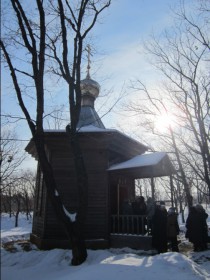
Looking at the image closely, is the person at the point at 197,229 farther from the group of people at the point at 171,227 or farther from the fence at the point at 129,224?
the fence at the point at 129,224

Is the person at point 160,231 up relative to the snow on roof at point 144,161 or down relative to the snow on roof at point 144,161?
down

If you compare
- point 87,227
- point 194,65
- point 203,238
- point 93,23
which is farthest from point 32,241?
point 194,65

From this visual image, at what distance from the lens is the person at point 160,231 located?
1045cm

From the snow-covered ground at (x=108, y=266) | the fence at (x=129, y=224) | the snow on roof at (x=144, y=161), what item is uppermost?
the snow on roof at (x=144, y=161)

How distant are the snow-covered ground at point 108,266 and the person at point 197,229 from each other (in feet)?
1.12

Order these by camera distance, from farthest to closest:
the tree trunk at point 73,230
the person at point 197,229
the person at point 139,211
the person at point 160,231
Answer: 1. the person at point 139,211
2. the person at point 197,229
3. the person at point 160,231
4. the tree trunk at point 73,230

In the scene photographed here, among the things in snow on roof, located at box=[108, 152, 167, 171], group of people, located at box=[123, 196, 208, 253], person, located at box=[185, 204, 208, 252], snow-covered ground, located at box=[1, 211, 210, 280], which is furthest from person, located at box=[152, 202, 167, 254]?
snow on roof, located at box=[108, 152, 167, 171]

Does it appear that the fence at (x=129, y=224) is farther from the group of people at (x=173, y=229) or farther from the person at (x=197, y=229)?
the person at (x=197, y=229)

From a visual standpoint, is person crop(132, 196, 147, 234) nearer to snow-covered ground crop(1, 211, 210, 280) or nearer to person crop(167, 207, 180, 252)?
snow-covered ground crop(1, 211, 210, 280)

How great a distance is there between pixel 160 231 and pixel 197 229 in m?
1.45

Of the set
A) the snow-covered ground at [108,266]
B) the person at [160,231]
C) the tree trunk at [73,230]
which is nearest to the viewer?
the snow-covered ground at [108,266]

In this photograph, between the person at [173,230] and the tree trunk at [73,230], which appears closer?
the tree trunk at [73,230]

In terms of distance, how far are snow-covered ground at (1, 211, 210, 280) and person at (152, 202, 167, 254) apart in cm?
48

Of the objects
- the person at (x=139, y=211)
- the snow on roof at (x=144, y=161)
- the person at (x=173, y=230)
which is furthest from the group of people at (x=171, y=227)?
the snow on roof at (x=144, y=161)
